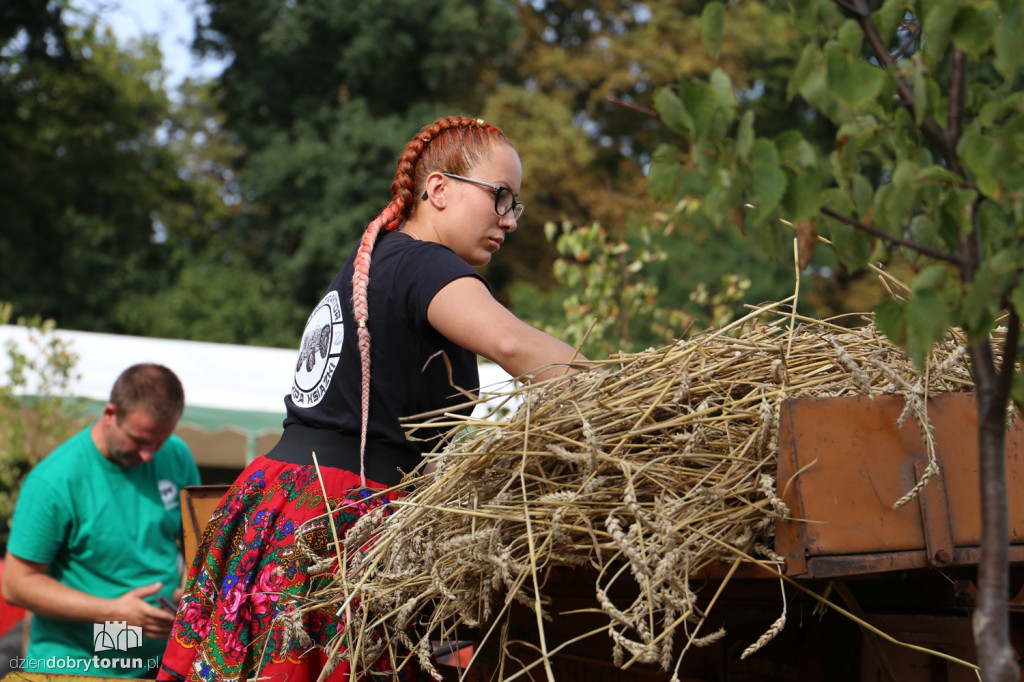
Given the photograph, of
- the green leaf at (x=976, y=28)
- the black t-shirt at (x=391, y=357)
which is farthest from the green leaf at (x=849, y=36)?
the black t-shirt at (x=391, y=357)

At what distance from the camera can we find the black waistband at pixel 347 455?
85.0 inches

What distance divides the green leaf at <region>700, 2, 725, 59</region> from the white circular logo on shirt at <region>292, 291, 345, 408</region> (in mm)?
1190

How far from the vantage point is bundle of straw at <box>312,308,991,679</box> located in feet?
5.46

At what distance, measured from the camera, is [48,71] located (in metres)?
21.1

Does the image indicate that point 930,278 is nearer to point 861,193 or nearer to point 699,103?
point 861,193

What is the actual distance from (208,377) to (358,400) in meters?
8.49

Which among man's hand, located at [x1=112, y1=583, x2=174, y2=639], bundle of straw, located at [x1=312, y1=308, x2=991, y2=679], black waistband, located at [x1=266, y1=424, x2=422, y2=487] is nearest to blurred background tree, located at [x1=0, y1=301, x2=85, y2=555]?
man's hand, located at [x1=112, y1=583, x2=174, y2=639]

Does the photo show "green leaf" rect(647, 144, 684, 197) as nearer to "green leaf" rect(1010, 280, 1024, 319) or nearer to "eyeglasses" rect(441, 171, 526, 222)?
"green leaf" rect(1010, 280, 1024, 319)

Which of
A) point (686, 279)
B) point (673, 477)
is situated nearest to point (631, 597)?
point (673, 477)

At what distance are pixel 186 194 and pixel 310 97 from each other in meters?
4.95

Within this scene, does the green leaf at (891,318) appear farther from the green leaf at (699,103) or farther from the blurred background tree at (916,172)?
the green leaf at (699,103)

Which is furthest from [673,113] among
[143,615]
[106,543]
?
[106,543]

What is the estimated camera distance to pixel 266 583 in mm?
2074

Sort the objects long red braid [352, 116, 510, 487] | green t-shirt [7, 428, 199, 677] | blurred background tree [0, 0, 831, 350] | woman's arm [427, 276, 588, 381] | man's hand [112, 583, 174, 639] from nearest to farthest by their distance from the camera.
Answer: woman's arm [427, 276, 588, 381] → long red braid [352, 116, 510, 487] → man's hand [112, 583, 174, 639] → green t-shirt [7, 428, 199, 677] → blurred background tree [0, 0, 831, 350]
